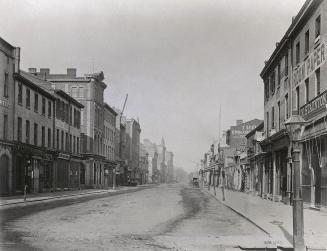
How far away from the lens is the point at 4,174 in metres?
34.7

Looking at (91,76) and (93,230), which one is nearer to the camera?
(93,230)

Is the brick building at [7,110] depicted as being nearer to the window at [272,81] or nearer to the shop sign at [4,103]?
the shop sign at [4,103]

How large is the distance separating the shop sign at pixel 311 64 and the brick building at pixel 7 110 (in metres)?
19.9

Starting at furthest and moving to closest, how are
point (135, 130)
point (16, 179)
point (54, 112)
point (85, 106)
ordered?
point (135, 130) < point (85, 106) < point (54, 112) < point (16, 179)

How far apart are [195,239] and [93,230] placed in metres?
3.50

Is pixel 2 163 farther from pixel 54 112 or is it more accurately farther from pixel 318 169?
pixel 318 169

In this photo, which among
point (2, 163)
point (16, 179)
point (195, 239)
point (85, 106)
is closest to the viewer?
point (195, 239)

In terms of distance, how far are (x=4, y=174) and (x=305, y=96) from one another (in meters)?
21.5

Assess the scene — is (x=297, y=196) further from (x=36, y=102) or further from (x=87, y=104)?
(x=87, y=104)

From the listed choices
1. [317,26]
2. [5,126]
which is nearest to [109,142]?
[5,126]

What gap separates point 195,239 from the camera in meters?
12.6

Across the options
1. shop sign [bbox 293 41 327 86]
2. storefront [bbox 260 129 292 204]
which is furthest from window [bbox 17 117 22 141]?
shop sign [bbox 293 41 327 86]

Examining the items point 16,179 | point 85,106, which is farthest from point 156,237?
point 85,106

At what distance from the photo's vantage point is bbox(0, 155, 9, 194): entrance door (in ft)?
112
